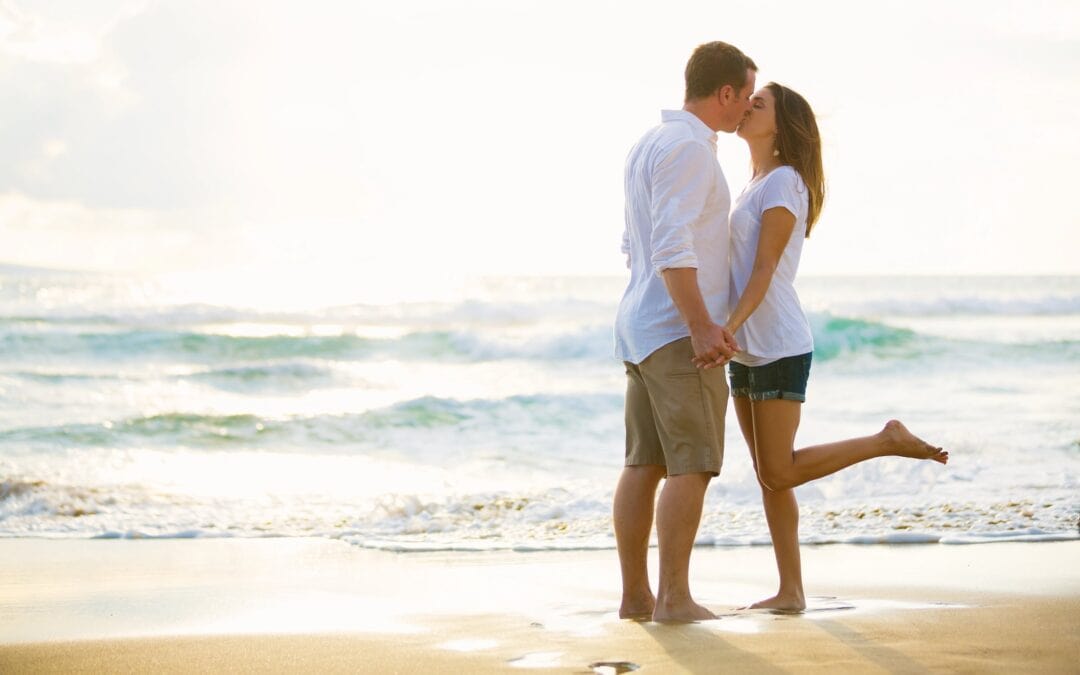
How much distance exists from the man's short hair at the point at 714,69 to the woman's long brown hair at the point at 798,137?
0.23 metres

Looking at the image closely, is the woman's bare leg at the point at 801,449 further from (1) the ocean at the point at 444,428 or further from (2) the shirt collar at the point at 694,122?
(1) the ocean at the point at 444,428

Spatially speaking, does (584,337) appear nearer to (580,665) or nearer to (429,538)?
(429,538)

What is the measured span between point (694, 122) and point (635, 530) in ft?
4.32

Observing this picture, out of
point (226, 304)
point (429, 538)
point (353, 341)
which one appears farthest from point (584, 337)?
point (429, 538)

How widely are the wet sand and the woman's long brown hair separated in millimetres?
1416

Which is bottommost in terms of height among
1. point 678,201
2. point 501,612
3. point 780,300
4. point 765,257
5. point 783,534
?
point 501,612

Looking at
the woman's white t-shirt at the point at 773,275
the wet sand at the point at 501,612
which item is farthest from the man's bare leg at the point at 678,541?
the woman's white t-shirt at the point at 773,275

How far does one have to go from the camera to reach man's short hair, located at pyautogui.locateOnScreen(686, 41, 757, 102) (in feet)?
12.3

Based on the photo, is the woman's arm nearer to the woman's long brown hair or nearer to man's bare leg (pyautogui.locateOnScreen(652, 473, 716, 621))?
the woman's long brown hair

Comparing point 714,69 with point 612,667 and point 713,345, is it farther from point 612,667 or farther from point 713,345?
point 612,667

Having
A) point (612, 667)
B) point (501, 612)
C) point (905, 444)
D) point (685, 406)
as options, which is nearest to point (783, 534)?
point (905, 444)

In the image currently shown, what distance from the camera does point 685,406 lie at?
3703mm

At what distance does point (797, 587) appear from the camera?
411 centimetres

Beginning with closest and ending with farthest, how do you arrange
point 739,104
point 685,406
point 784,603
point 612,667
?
point 612,667, point 685,406, point 739,104, point 784,603
